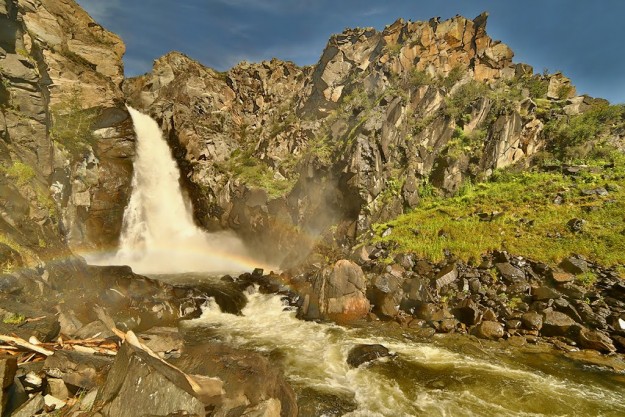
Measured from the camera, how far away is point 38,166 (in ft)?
76.4

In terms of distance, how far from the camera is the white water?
3369 centimetres

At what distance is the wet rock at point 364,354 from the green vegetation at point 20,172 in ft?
72.4

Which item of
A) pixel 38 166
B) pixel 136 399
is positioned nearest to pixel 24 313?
pixel 136 399

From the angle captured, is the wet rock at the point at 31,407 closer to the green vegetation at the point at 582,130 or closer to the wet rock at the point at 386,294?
the wet rock at the point at 386,294

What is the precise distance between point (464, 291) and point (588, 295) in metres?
5.80

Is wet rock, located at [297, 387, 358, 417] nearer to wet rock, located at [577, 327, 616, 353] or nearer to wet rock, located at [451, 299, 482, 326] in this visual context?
wet rock, located at [451, 299, 482, 326]

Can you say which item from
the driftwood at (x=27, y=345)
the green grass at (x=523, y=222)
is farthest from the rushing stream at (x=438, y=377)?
the green grass at (x=523, y=222)

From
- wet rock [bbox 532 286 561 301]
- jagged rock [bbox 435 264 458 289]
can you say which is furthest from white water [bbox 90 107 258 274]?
wet rock [bbox 532 286 561 301]

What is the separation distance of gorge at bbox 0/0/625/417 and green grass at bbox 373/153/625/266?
0.60 feet

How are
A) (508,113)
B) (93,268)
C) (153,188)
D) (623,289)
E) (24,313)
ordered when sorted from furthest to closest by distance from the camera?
1. (153,188)
2. (508,113)
3. (93,268)
4. (623,289)
5. (24,313)

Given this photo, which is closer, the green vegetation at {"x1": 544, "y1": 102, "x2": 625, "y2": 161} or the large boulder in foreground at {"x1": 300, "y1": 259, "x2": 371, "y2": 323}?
the large boulder in foreground at {"x1": 300, "y1": 259, "x2": 371, "y2": 323}

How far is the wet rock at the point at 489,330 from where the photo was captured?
15491 mm

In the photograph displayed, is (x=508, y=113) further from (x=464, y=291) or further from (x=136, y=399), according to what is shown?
(x=136, y=399)

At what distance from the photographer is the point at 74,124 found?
33.9 meters
